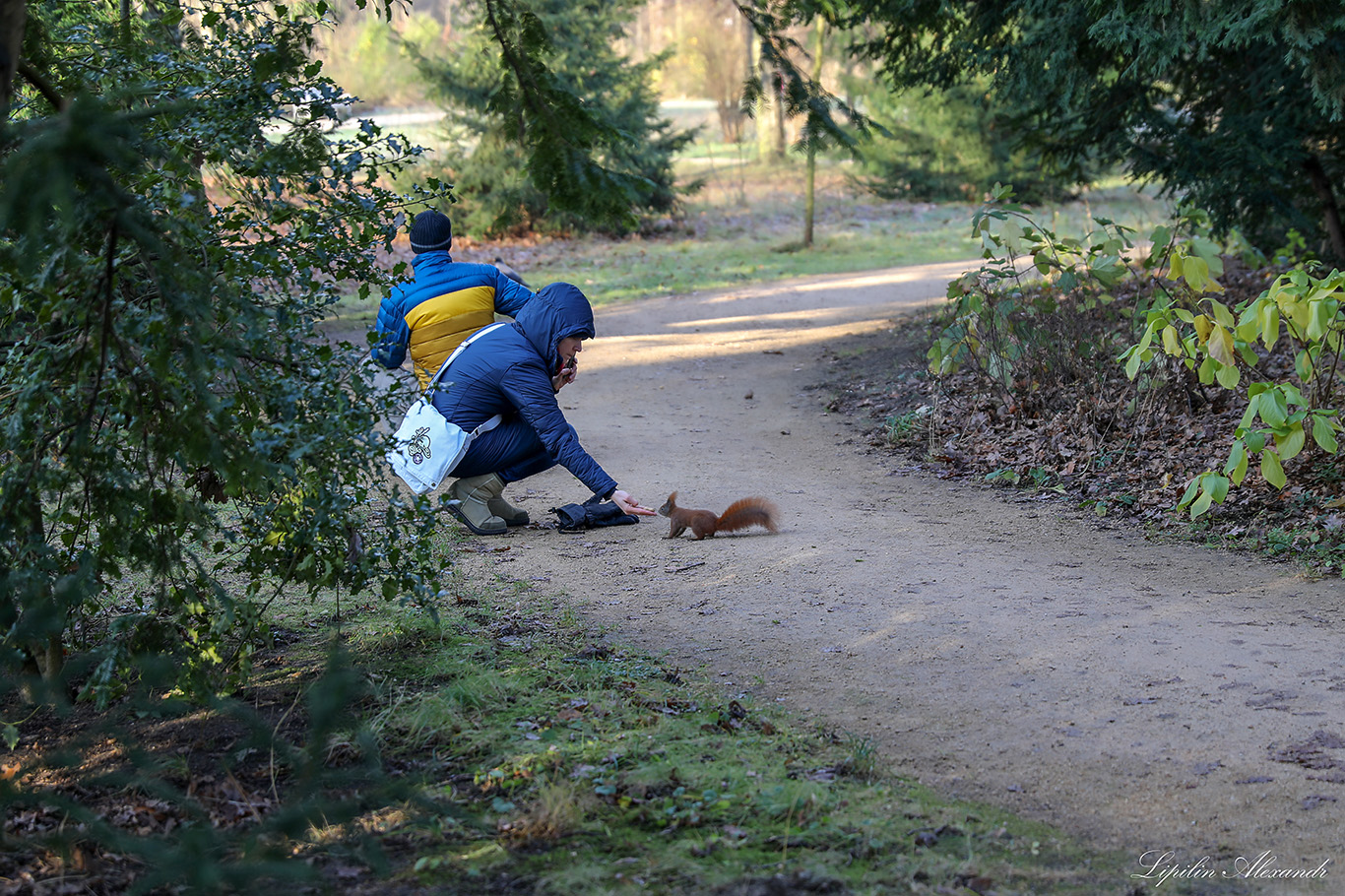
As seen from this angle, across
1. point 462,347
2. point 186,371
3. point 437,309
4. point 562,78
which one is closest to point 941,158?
point 562,78

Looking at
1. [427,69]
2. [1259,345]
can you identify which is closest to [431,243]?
[1259,345]

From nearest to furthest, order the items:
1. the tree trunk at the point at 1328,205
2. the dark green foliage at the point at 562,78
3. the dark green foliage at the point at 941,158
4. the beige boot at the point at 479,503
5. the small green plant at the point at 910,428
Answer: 1. the beige boot at the point at 479,503
2. the small green plant at the point at 910,428
3. the tree trunk at the point at 1328,205
4. the dark green foliage at the point at 562,78
5. the dark green foliage at the point at 941,158

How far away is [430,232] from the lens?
650 cm

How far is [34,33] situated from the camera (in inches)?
154

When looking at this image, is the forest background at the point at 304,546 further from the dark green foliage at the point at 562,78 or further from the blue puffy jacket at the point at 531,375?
the dark green foliage at the point at 562,78

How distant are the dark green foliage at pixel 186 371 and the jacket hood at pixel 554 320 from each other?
6.92 feet

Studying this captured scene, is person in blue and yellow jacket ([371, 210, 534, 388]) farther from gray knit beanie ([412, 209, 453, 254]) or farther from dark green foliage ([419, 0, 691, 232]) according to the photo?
dark green foliage ([419, 0, 691, 232])

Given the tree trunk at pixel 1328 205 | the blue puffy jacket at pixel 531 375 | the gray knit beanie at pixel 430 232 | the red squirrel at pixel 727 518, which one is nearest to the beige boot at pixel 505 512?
the blue puffy jacket at pixel 531 375

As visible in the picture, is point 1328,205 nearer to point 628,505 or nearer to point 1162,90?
point 1162,90

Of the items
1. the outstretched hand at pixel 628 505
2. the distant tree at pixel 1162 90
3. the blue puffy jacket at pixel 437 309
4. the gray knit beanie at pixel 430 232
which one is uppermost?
the distant tree at pixel 1162 90

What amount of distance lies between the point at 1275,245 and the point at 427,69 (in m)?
14.7

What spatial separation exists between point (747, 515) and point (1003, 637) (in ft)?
5.79

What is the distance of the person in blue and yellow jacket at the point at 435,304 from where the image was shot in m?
6.47

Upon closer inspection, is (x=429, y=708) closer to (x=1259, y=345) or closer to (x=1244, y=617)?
(x=1244, y=617)
